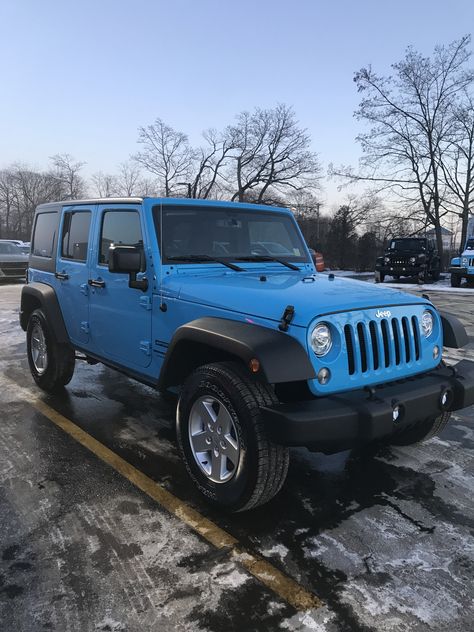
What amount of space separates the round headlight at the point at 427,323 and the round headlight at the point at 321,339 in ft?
3.01

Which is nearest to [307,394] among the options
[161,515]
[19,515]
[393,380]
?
[393,380]

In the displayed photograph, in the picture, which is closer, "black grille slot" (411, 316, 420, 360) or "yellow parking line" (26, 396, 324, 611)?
"yellow parking line" (26, 396, 324, 611)

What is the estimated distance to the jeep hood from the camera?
109 inches

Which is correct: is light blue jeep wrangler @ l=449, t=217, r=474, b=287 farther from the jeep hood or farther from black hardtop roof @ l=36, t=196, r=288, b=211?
the jeep hood

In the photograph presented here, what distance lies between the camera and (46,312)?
5.03m

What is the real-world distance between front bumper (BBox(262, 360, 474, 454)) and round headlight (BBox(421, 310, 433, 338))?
0.42 metres

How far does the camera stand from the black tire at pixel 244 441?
8.66 feet

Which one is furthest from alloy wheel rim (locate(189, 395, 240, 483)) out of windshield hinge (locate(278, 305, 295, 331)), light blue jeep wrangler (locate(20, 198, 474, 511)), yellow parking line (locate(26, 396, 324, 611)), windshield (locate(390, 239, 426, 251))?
windshield (locate(390, 239, 426, 251))

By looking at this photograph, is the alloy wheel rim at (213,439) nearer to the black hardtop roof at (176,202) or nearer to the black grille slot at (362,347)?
the black grille slot at (362,347)

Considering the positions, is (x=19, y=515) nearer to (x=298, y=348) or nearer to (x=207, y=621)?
(x=207, y=621)

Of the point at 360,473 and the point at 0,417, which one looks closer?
the point at 360,473

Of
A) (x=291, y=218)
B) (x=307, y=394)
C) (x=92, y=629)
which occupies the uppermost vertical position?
(x=291, y=218)

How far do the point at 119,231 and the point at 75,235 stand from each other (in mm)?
936

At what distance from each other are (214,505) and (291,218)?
109 inches
